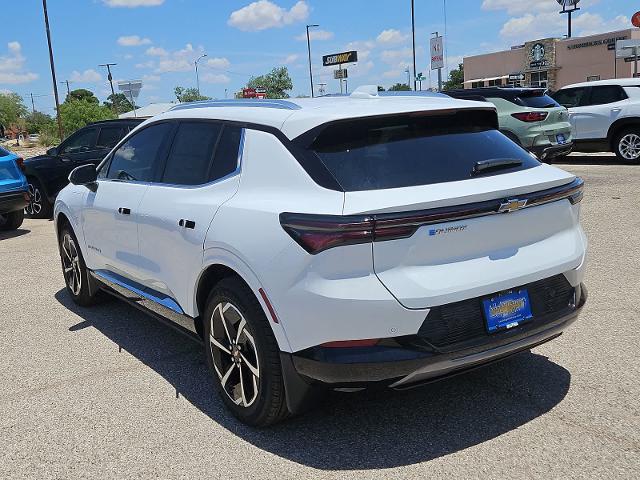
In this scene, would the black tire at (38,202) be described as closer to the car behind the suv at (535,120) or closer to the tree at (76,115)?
the car behind the suv at (535,120)

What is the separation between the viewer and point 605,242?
7.41m

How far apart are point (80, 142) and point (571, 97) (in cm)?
1094

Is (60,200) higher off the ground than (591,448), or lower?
higher

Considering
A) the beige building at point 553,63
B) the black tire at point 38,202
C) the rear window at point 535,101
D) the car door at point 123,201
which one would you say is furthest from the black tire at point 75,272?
the beige building at point 553,63

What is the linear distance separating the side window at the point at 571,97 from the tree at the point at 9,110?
355 feet

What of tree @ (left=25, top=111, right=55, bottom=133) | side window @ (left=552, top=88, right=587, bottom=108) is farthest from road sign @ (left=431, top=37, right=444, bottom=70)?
tree @ (left=25, top=111, right=55, bottom=133)

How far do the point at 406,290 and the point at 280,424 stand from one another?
115 cm

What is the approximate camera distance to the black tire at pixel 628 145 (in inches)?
561

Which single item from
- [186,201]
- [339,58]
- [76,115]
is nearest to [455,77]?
[339,58]

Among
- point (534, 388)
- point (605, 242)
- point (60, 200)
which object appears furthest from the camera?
point (605, 242)

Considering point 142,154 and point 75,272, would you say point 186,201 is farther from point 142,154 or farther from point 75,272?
point 75,272

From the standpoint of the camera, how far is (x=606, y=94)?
14.8m

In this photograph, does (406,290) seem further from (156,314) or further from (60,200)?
(60,200)

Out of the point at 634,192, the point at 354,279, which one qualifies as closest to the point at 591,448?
the point at 354,279
